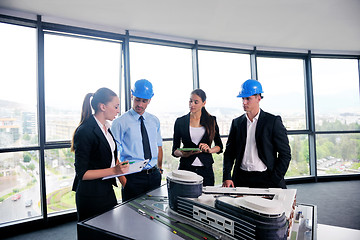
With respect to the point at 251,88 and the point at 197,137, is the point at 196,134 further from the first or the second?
the point at 251,88

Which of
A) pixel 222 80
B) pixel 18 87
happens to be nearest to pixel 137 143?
pixel 18 87

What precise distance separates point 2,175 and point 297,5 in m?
4.60

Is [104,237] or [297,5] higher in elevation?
[297,5]

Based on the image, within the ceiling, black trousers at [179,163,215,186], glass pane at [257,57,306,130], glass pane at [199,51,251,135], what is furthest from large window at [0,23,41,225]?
glass pane at [257,57,306,130]

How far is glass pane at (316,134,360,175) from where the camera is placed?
17.9 feet

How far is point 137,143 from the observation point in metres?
2.12

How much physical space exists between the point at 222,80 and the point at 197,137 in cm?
268

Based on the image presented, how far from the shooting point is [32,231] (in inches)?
127

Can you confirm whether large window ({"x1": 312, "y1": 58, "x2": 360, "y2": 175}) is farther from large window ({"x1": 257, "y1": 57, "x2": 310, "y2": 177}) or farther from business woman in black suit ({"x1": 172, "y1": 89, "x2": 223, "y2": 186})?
business woman in black suit ({"x1": 172, "y1": 89, "x2": 223, "y2": 186})

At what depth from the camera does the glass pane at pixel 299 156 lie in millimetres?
5363

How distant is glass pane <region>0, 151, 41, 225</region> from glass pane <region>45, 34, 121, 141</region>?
44 centimetres

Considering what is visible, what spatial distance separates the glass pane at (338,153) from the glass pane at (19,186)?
566 cm

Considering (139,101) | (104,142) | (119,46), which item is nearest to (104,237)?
(104,142)

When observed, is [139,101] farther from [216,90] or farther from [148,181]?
[216,90]
